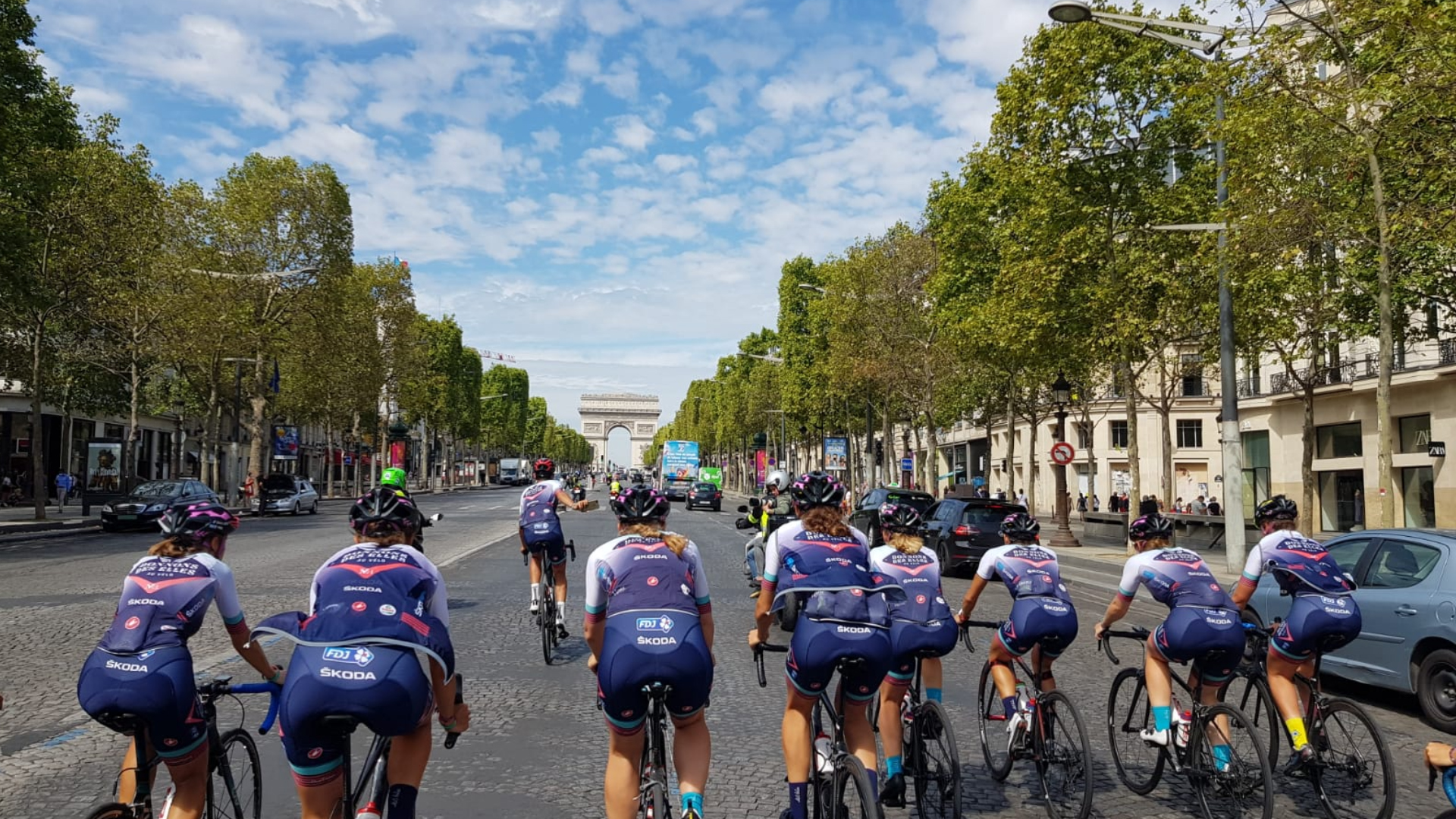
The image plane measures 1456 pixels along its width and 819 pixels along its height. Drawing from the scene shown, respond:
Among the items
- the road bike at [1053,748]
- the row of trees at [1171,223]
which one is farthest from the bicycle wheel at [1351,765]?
the row of trees at [1171,223]

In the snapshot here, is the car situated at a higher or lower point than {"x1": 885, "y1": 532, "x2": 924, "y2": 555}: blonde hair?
lower

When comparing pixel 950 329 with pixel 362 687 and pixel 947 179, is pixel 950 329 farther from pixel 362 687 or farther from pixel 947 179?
pixel 362 687

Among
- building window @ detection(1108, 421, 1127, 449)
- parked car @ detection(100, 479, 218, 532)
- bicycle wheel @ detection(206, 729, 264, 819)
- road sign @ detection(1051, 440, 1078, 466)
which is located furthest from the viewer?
building window @ detection(1108, 421, 1127, 449)

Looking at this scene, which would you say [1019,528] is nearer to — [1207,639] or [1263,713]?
[1207,639]

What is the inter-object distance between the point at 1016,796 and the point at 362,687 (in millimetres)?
3723

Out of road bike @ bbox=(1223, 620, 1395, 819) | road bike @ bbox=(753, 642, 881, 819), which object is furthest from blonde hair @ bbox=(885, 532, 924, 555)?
road bike @ bbox=(1223, 620, 1395, 819)

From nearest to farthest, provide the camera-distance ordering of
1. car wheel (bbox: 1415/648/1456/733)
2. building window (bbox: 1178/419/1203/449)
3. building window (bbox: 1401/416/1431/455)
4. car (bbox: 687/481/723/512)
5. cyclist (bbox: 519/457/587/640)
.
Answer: car wheel (bbox: 1415/648/1456/733) < cyclist (bbox: 519/457/587/640) < building window (bbox: 1401/416/1431/455) < car (bbox: 687/481/723/512) < building window (bbox: 1178/419/1203/449)

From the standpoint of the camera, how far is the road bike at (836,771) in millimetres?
4109

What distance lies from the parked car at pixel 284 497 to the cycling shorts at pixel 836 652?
4090cm

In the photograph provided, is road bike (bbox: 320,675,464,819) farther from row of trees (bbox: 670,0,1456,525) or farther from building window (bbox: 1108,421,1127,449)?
building window (bbox: 1108,421,1127,449)

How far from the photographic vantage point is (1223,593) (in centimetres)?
552

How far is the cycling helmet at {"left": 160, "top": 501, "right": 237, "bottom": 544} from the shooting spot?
172 inches

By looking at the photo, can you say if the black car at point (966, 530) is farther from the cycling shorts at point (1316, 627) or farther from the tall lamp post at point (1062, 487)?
the cycling shorts at point (1316, 627)

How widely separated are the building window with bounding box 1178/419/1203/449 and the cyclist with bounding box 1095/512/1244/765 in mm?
48011
